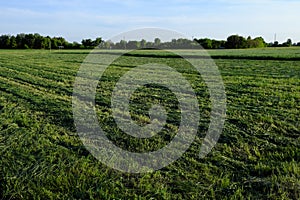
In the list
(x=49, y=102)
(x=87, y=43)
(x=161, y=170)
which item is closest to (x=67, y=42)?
(x=87, y=43)

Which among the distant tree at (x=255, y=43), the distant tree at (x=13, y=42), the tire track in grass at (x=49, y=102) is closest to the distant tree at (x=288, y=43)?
the distant tree at (x=255, y=43)

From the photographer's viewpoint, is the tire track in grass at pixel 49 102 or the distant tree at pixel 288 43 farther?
the distant tree at pixel 288 43

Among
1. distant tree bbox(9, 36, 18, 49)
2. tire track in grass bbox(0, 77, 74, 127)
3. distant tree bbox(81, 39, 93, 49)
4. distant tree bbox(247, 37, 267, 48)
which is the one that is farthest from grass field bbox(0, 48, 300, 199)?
distant tree bbox(9, 36, 18, 49)

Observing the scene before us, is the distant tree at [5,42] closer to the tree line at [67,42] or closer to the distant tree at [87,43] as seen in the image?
the tree line at [67,42]

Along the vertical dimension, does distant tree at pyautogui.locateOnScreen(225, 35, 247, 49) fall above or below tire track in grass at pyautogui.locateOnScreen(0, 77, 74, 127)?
above

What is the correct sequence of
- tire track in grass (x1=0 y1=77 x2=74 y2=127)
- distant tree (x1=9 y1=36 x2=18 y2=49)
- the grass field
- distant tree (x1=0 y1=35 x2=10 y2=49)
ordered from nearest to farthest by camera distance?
the grass field
tire track in grass (x1=0 y1=77 x2=74 y2=127)
distant tree (x1=0 y1=35 x2=10 y2=49)
distant tree (x1=9 y1=36 x2=18 y2=49)

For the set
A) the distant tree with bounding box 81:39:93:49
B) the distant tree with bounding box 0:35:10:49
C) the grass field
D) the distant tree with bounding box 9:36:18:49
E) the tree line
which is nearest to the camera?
the grass field

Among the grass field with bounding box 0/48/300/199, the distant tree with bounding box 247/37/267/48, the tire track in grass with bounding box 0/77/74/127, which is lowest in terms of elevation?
the grass field with bounding box 0/48/300/199

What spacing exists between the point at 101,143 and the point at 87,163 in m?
0.91

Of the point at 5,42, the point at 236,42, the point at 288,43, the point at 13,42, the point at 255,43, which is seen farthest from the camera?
the point at 288,43

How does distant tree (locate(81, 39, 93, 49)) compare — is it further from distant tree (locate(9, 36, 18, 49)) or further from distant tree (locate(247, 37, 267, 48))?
distant tree (locate(247, 37, 267, 48))

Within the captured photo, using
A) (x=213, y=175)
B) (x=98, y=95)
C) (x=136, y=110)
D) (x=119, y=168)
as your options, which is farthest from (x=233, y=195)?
(x=98, y=95)

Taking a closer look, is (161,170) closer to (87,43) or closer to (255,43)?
(255,43)

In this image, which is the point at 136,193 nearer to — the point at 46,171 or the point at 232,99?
the point at 46,171
